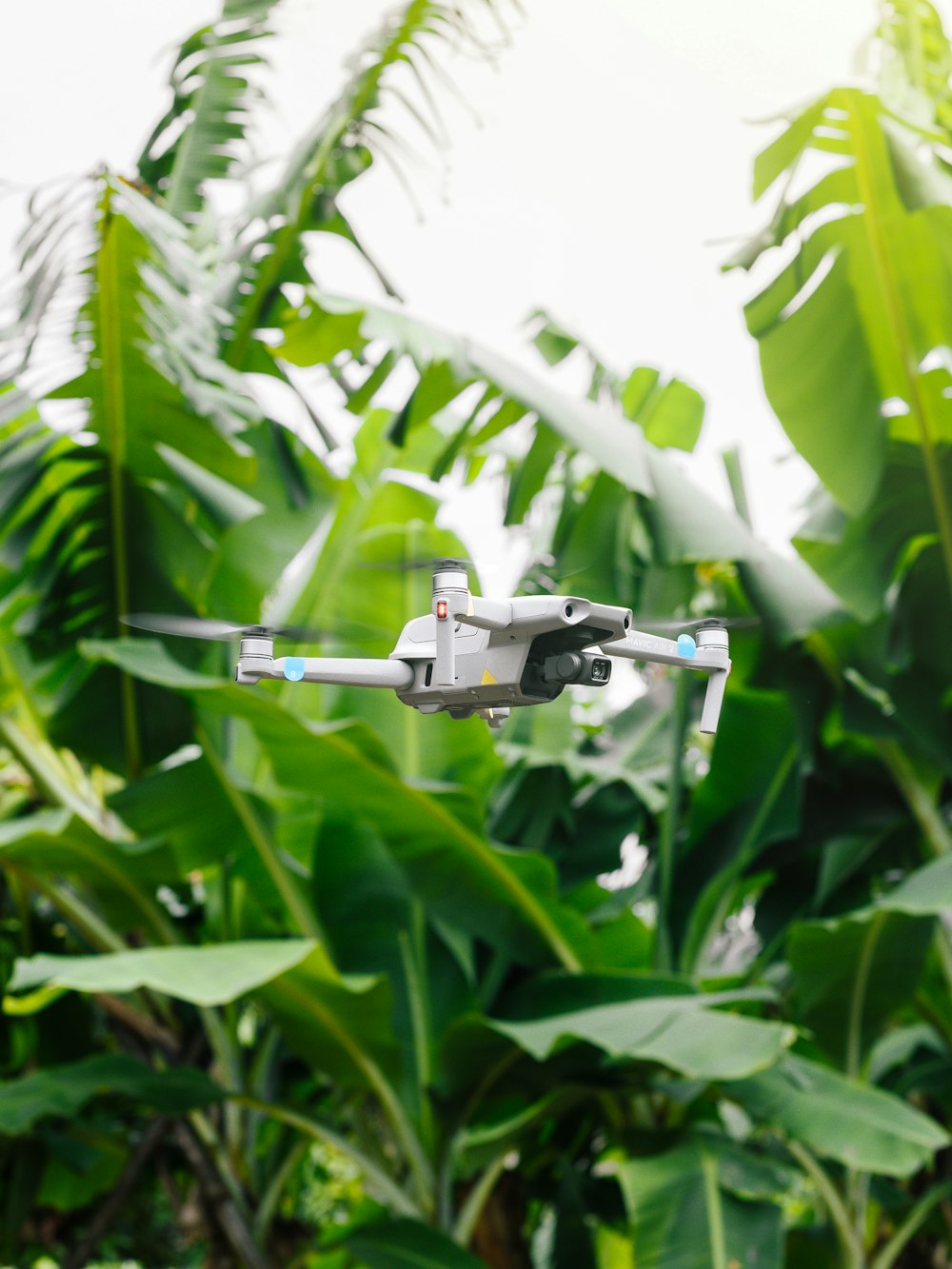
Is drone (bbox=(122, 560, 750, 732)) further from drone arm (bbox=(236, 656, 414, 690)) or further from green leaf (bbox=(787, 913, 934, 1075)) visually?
green leaf (bbox=(787, 913, 934, 1075))

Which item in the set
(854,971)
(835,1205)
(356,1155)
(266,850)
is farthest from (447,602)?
(835,1205)

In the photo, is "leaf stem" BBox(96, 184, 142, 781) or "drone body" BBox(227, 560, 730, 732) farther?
"leaf stem" BBox(96, 184, 142, 781)

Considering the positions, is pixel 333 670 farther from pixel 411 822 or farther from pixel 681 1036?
pixel 411 822

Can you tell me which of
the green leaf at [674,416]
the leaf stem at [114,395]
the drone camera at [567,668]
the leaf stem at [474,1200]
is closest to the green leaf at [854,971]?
the leaf stem at [474,1200]

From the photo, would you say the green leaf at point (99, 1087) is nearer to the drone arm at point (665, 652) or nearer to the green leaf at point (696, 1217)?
the green leaf at point (696, 1217)

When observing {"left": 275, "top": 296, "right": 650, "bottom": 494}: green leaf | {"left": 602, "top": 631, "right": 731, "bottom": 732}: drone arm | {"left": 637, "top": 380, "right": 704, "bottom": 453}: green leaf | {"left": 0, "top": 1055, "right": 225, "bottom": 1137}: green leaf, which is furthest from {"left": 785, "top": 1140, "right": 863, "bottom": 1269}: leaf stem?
{"left": 602, "top": 631, "right": 731, "bottom": 732}: drone arm
